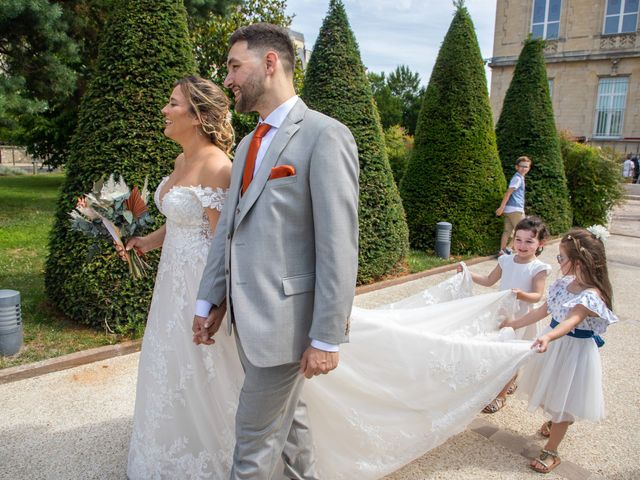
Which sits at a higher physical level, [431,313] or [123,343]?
[431,313]

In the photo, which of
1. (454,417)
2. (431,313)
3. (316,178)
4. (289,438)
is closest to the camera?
(316,178)

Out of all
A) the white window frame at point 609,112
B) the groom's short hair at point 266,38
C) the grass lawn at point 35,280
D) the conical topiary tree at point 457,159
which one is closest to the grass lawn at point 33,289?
the grass lawn at point 35,280

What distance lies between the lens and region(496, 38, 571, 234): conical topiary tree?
11375 mm

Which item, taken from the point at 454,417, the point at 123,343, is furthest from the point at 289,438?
the point at 123,343

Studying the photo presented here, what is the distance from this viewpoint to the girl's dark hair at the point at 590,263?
316 centimetres

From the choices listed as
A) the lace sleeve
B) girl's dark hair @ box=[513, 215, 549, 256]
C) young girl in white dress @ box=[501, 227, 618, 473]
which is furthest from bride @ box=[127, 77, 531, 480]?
girl's dark hair @ box=[513, 215, 549, 256]

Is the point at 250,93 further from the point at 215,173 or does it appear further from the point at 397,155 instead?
the point at 397,155

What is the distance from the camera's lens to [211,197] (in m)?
2.67

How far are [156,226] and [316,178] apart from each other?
3.74m

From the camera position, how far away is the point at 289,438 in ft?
8.23

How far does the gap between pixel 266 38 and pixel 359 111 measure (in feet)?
18.3

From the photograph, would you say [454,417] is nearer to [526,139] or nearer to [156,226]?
[156,226]

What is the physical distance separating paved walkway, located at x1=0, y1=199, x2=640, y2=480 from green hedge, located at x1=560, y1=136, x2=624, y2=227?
938 cm

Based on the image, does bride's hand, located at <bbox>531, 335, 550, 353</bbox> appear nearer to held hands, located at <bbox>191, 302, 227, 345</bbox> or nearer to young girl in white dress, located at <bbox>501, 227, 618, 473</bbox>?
young girl in white dress, located at <bbox>501, 227, 618, 473</bbox>
